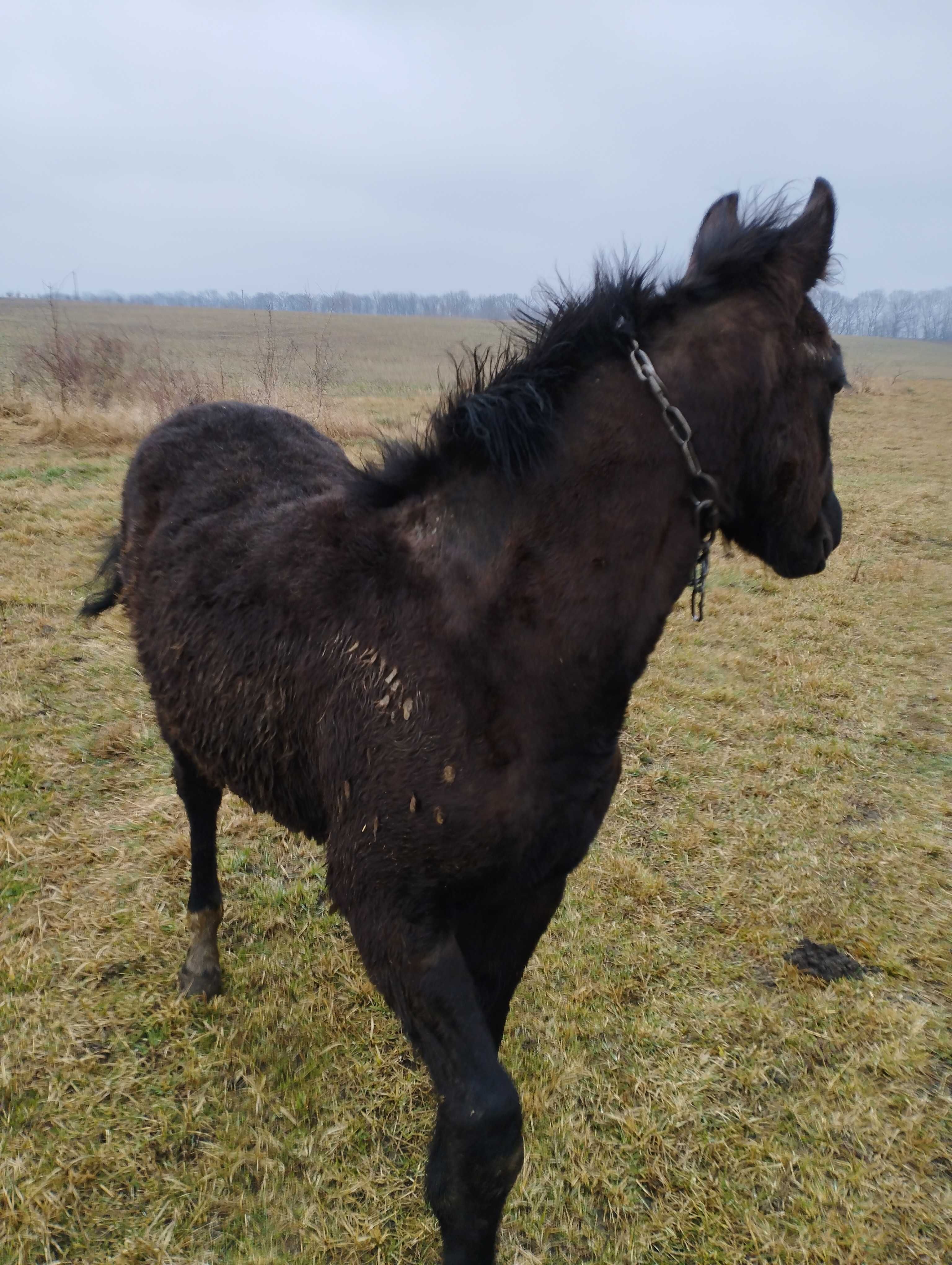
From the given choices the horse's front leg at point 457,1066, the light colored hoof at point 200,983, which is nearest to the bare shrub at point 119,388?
the light colored hoof at point 200,983

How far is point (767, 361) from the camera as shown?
173cm

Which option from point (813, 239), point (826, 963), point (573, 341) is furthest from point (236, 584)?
point (826, 963)

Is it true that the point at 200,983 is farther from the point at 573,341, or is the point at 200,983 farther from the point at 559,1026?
the point at 573,341

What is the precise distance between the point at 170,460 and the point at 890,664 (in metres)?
5.79

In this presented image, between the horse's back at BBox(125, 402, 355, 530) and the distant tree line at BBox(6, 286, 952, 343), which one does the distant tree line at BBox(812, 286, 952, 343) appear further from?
the horse's back at BBox(125, 402, 355, 530)

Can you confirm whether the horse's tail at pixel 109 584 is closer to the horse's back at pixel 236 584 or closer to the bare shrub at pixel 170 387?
the horse's back at pixel 236 584

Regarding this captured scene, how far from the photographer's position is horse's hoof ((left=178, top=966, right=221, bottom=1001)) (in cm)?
285

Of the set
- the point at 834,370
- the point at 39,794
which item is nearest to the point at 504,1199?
the point at 834,370

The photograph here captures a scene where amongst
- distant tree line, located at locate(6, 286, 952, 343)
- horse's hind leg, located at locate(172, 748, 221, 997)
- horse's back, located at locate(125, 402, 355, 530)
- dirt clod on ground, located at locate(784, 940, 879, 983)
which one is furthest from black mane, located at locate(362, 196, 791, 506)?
distant tree line, located at locate(6, 286, 952, 343)

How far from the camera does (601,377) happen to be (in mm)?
1743

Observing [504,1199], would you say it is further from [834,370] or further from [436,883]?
[834,370]

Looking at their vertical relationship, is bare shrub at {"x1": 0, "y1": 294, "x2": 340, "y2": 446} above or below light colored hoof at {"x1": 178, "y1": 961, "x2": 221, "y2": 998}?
above

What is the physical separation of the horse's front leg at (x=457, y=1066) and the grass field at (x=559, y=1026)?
561 mm

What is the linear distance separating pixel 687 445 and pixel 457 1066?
148 centimetres
